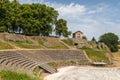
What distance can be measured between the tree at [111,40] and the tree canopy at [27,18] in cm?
2662

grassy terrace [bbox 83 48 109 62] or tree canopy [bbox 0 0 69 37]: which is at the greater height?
tree canopy [bbox 0 0 69 37]

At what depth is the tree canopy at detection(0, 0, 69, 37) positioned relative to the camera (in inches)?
3029

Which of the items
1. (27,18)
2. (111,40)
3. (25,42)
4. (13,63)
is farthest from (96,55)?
(13,63)

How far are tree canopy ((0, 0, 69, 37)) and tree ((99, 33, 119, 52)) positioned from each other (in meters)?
26.6

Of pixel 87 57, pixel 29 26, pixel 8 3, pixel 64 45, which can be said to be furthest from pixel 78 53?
pixel 8 3

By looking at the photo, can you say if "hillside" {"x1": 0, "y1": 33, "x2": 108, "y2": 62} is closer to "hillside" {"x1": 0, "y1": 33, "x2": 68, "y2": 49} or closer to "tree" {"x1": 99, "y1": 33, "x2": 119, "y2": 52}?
"hillside" {"x1": 0, "y1": 33, "x2": 68, "y2": 49}

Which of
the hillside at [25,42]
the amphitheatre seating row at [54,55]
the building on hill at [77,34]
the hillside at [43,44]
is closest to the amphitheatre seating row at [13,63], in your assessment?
the amphitheatre seating row at [54,55]

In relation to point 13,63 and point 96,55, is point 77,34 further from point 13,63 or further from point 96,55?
point 13,63

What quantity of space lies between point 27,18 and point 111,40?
41611 millimetres

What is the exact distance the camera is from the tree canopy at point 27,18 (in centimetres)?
7694

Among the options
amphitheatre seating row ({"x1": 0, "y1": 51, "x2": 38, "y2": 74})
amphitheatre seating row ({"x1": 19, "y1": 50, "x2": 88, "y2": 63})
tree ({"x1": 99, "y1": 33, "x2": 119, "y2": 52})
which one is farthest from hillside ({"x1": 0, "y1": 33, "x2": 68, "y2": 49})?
tree ({"x1": 99, "y1": 33, "x2": 119, "y2": 52})

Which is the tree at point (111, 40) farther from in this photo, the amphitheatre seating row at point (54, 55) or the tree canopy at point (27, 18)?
the amphitheatre seating row at point (54, 55)

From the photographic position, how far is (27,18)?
8512 centimetres

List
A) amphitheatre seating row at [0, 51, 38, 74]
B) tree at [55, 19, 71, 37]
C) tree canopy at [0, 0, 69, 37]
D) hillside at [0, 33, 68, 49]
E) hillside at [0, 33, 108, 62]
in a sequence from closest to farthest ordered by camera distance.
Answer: amphitheatre seating row at [0, 51, 38, 74] < hillside at [0, 33, 68, 49] < hillside at [0, 33, 108, 62] < tree canopy at [0, 0, 69, 37] < tree at [55, 19, 71, 37]
